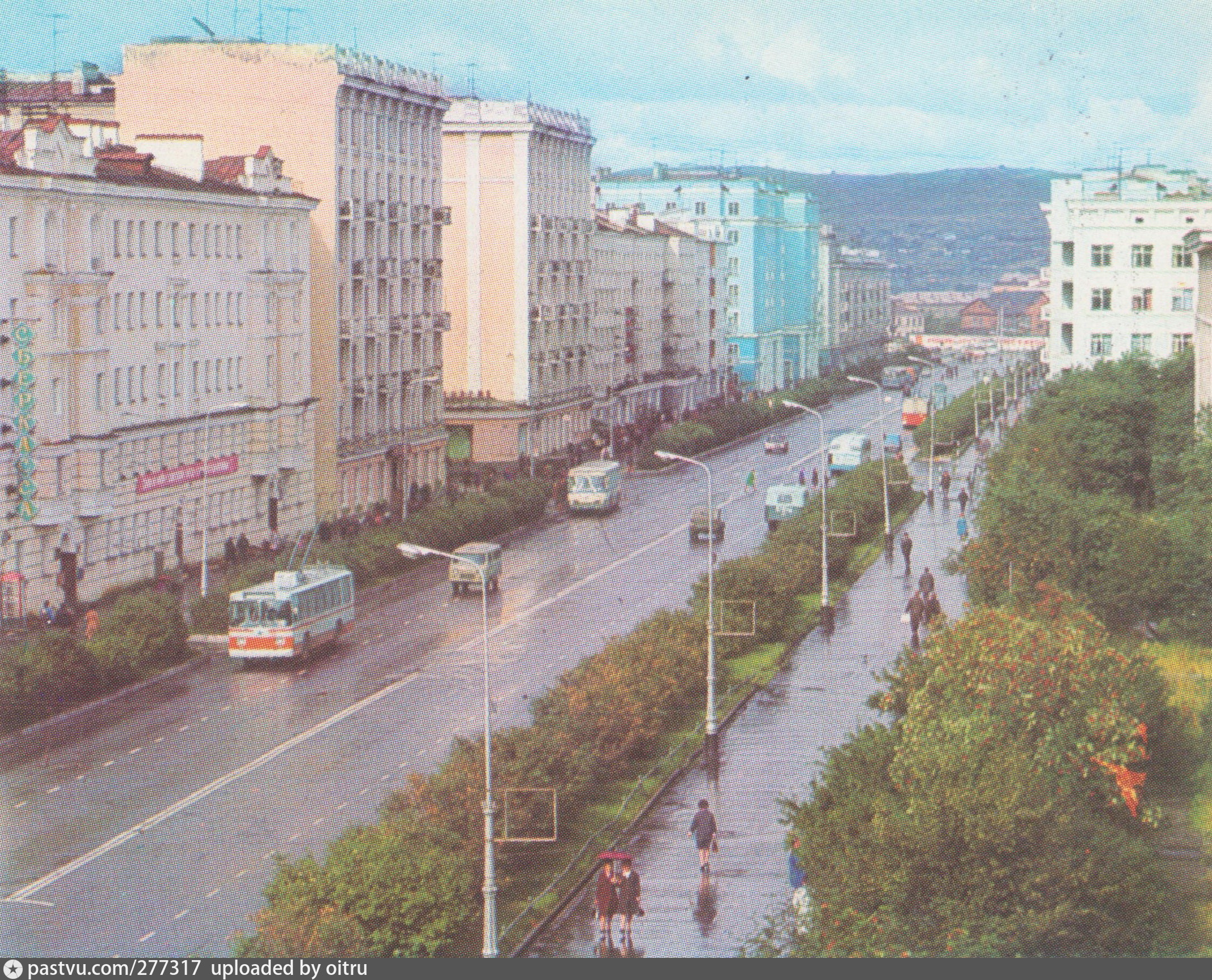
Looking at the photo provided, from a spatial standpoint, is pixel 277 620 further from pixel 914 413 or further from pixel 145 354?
pixel 914 413

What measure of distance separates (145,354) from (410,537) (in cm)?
1011

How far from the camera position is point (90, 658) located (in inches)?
2140

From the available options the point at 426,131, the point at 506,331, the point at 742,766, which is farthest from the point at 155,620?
the point at 506,331

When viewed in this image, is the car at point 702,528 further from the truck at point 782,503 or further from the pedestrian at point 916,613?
the pedestrian at point 916,613

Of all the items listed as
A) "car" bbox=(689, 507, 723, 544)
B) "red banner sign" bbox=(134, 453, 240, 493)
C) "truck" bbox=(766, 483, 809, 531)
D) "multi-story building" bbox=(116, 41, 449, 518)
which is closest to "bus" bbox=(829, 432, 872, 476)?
"truck" bbox=(766, 483, 809, 531)

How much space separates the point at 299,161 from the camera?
92.9m

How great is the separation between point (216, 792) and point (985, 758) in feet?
55.1

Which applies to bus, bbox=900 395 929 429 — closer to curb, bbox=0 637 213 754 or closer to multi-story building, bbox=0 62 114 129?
multi-story building, bbox=0 62 114 129

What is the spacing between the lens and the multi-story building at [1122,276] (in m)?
115

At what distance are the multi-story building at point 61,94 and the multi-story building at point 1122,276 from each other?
44.7m

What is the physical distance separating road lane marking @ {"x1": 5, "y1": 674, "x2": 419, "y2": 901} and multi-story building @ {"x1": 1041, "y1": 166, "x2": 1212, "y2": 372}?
65.6 meters

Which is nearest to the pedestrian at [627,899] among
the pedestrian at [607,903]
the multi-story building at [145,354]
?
the pedestrian at [607,903]

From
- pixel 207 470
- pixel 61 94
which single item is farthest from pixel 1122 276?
pixel 207 470

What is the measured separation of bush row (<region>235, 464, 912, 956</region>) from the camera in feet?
104
